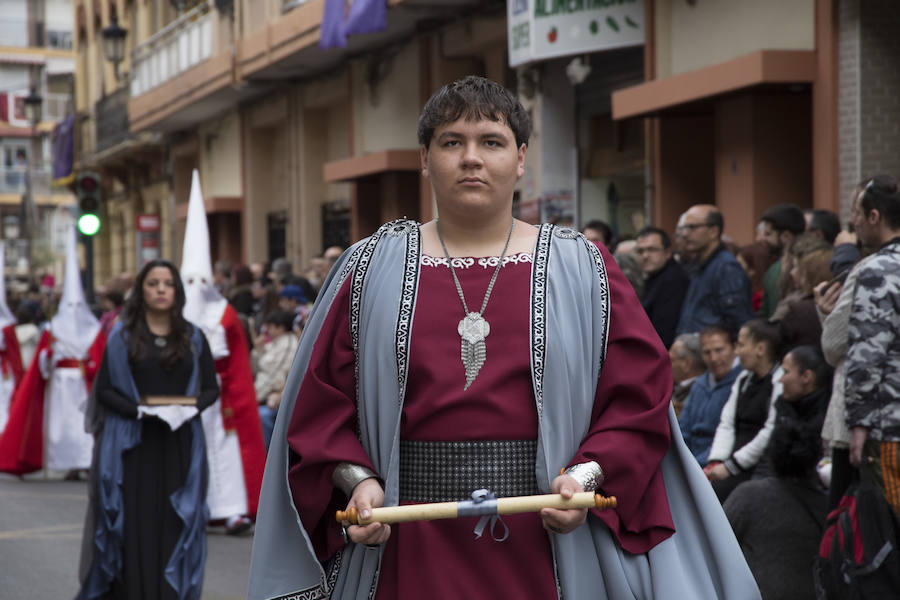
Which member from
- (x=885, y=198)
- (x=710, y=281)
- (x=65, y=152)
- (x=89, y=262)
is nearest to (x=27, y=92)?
(x=65, y=152)

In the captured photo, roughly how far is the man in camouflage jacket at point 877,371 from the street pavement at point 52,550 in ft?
12.4

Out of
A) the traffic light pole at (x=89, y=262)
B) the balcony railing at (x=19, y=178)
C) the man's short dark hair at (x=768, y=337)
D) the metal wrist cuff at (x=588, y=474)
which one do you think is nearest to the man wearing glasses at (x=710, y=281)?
the man's short dark hair at (x=768, y=337)

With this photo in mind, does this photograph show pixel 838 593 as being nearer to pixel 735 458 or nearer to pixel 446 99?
pixel 735 458

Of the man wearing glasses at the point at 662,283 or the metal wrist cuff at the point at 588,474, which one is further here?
the man wearing glasses at the point at 662,283

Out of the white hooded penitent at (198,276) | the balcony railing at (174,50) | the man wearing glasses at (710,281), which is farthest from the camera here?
the balcony railing at (174,50)

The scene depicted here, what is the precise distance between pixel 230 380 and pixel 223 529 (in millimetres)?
2174

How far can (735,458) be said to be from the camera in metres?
7.48

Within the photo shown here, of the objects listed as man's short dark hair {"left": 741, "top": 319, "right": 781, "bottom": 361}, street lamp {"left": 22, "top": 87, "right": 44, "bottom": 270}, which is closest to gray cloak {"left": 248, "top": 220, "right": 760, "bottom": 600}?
man's short dark hair {"left": 741, "top": 319, "right": 781, "bottom": 361}

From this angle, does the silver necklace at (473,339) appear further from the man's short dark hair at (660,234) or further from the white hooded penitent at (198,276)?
the white hooded penitent at (198,276)

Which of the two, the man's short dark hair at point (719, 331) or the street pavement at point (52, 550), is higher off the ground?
the man's short dark hair at point (719, 331)

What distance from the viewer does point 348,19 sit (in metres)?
19.4

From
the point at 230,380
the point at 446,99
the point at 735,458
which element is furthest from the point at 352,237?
the point at 446,99

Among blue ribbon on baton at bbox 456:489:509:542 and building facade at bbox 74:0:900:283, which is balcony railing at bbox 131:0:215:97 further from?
blue ribbon on baton at bbox 456:489:509:542

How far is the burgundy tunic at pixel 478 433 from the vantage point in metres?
3.50
